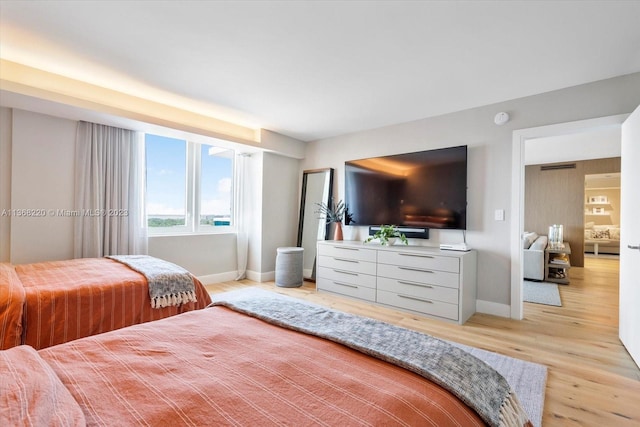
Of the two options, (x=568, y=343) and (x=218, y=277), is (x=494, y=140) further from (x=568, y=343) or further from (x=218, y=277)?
(x=218, y=277)

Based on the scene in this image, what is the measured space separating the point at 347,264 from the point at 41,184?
352 cm

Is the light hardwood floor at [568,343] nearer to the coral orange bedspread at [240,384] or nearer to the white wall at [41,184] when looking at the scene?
the coral orange bedspread at [240,384]

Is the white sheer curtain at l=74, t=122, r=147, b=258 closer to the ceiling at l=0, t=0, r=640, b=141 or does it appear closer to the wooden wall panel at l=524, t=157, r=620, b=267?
the ceiling at l=0, t=0, r=640, b=141

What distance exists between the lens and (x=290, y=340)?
122 centimetres

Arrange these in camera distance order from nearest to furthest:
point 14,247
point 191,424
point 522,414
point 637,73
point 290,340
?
point 191,424, point 522,414, point 290,340, point 637,73, point 14,247

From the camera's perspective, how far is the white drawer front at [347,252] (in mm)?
3756

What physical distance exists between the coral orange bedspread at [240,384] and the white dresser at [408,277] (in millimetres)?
2340

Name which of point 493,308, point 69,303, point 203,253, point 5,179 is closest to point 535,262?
point 493,308

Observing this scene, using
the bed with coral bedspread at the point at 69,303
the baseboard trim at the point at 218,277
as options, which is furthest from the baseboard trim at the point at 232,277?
the bed with coral bedspread at the point at 69,303

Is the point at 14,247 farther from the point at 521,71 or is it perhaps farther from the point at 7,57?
the point at 521,71

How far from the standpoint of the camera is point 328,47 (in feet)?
7.64

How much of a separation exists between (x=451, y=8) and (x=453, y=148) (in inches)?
74.9

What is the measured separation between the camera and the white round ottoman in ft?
14.9

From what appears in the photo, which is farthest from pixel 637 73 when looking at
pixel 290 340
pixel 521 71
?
pixel 290 340
